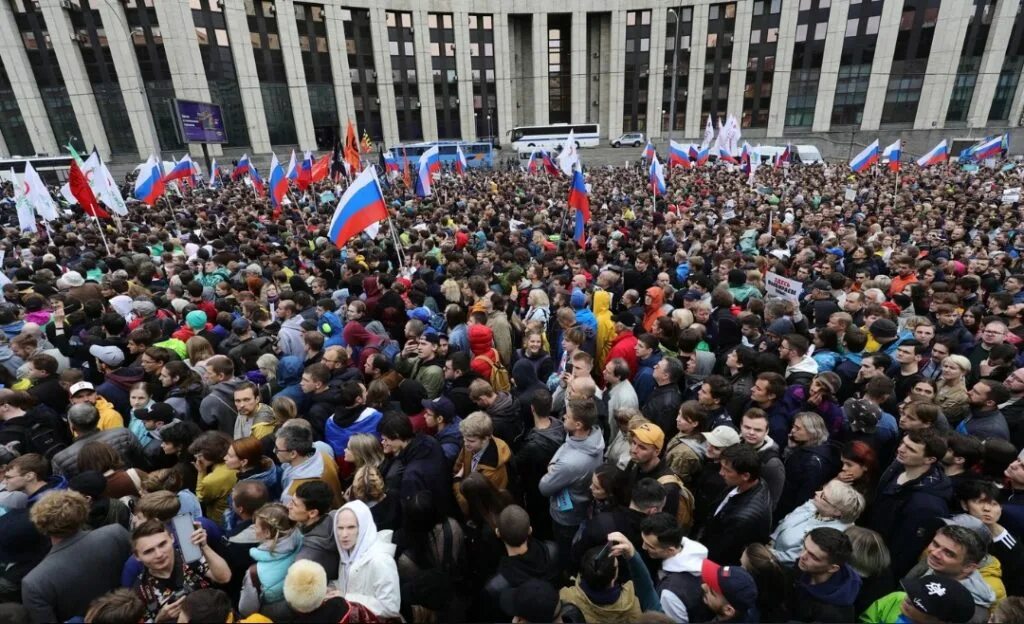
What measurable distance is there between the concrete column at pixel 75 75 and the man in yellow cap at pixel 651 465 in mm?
51546

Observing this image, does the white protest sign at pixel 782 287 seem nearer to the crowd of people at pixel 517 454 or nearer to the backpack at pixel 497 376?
the crowd of people at pixel 517 454

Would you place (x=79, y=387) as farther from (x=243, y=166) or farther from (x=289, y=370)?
(x=243, y=166)

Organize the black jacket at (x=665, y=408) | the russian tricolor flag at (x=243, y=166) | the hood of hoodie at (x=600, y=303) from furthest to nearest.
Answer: the russian tricolor flag at (x=243, y=166) < the hood of hoodie at (x=600, y=303) < the black jacket at (x=665, y=408)

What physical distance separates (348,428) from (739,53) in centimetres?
5460

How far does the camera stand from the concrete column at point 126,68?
130 feet

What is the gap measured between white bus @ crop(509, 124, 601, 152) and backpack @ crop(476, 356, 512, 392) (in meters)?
41.0

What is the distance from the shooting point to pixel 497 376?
17.2 feet

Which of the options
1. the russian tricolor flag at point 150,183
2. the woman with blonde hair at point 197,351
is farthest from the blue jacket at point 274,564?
the russian tricolor flag at point 150,183

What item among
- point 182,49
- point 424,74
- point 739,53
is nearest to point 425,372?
point 182,49

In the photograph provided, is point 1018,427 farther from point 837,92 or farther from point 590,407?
point 837,92

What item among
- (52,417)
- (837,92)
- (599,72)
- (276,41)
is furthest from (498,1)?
(52,417)

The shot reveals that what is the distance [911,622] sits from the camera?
2.24m

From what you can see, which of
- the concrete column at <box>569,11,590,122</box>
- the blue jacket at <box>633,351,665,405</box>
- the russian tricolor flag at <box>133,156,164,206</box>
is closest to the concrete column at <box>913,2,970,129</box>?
the concrete column at <box>569,11,590,122</box>

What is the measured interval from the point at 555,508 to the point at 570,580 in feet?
1.52
